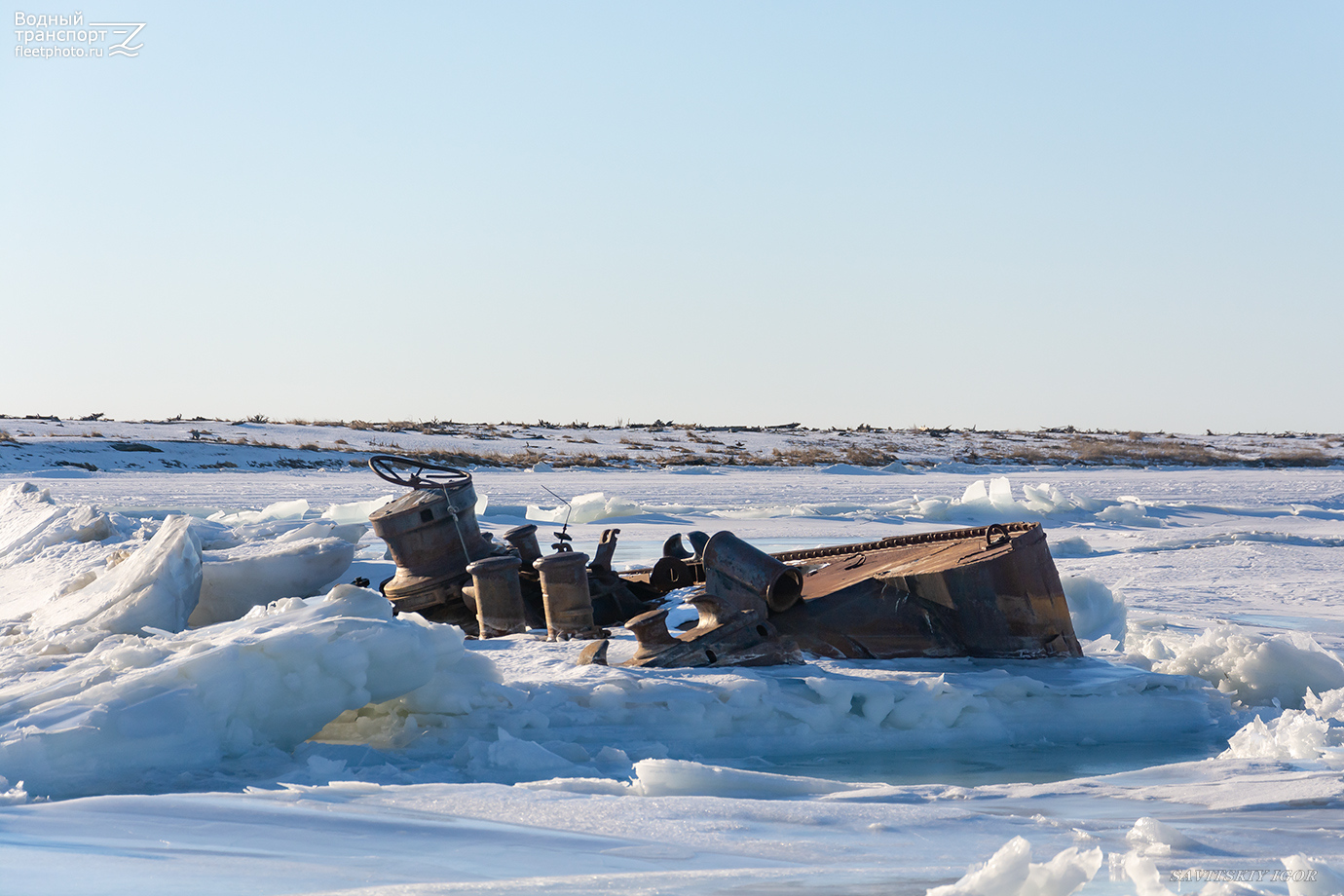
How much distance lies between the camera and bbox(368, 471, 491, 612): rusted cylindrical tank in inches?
262

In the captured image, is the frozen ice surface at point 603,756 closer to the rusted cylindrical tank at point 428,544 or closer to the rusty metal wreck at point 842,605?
the rusty metal wreck at point 842,605

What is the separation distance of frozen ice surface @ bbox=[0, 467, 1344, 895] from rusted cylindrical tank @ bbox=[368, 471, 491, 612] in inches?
31.9

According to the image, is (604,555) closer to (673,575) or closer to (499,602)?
(673,575)

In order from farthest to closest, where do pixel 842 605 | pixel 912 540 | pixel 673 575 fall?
pixel 673 575
pixel 912 540
pixel 842 605

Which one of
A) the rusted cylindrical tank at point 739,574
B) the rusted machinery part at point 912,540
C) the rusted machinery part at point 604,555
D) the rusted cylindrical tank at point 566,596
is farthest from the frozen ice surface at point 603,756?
the rusted machinery part at point 604,555

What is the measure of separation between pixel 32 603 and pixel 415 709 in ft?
Answer: 12.6

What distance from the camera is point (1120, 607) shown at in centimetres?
692

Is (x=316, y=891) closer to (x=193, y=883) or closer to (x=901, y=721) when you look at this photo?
(x=193, y=883)

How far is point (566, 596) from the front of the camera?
19.3 ft

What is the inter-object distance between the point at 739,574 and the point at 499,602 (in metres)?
1.65

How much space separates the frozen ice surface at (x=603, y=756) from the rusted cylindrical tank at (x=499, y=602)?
0.32 m

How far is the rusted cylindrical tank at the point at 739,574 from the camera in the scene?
206 inches

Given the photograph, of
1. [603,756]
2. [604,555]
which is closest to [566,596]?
[604,555]

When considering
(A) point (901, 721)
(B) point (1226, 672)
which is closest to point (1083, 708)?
(A) point (901, 721)
